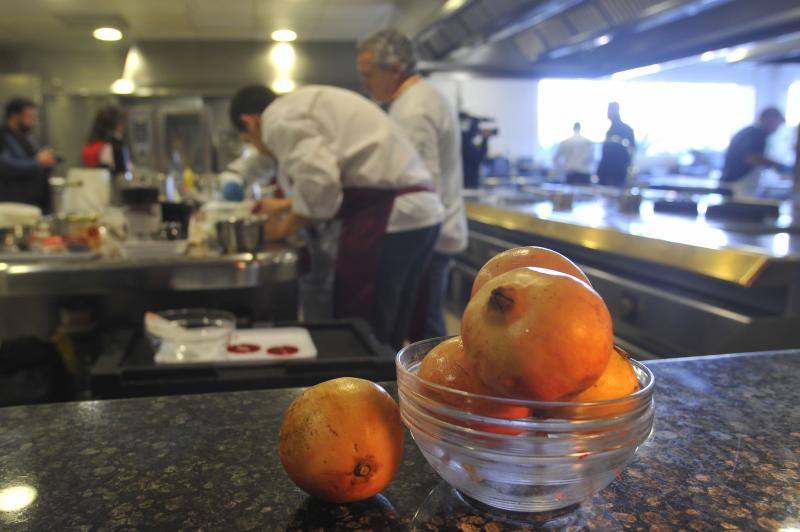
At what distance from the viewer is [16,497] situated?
23.3 inches

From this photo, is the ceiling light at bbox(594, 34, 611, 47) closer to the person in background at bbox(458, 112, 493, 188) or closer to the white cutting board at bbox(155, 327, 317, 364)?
the person in background at bbox(458, 112, 493, 188)

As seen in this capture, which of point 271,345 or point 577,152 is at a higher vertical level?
point 577,152

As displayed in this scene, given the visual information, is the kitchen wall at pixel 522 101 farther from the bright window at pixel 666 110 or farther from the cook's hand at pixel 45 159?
the cook's hand at pixel 45 159

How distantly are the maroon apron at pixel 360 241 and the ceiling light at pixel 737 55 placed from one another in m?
2.59

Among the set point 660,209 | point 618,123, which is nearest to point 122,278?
point 660,209

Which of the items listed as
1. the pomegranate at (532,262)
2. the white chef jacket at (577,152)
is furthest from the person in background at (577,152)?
the pomegranate at (532,262)

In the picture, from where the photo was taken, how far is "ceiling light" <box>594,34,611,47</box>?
4.33m

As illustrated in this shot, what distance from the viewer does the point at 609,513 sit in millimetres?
563

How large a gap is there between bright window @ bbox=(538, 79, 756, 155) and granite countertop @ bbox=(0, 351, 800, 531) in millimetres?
11880

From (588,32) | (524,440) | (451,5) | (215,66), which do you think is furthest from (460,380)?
(215,66)

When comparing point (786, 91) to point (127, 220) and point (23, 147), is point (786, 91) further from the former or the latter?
point (127, 220)

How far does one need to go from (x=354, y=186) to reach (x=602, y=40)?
269cm

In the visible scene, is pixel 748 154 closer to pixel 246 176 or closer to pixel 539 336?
pixel 246 176

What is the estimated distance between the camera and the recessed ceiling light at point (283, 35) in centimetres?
744
